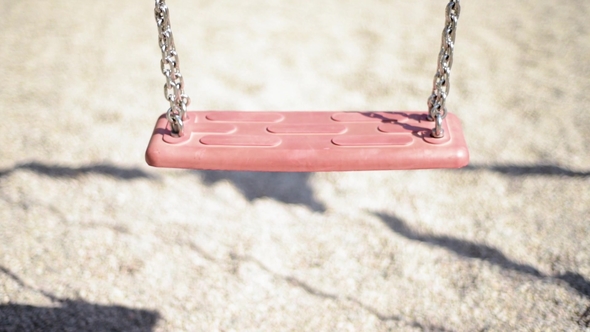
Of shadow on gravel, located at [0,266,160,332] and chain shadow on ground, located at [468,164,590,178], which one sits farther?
chain shadow on ground, located at [468,164,590,178]

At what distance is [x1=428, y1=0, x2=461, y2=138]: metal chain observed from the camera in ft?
5.41

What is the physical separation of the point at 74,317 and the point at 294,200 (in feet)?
4.07

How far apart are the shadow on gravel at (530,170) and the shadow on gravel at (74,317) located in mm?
1996

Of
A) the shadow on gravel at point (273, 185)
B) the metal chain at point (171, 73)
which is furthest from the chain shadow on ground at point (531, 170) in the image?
the metal chain at point (171, 73)

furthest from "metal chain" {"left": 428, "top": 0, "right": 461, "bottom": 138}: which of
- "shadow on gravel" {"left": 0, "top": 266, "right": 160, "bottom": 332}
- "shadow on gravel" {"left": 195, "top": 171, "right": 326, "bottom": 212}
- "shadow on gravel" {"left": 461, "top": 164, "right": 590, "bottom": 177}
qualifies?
"shadow on gravel" {"left": 0, "top": 266, "right": 160, "bottom": 332}

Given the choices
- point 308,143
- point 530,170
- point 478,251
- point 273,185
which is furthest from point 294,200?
point 530,170

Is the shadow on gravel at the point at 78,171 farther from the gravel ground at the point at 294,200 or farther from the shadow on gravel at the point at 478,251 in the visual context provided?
the shadow on gravel at the point at 478,251

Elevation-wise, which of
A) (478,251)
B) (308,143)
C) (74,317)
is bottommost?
Result: (478,251)

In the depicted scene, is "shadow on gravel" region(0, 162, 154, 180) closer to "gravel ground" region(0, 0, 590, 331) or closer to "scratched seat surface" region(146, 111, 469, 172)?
"gravel ground" region(0, 0, 590, 331)

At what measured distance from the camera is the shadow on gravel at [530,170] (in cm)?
295

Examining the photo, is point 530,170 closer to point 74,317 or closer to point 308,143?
point 308,143

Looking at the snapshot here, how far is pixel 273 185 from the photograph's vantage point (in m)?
2.98

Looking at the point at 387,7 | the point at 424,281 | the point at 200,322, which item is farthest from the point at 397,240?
the point at 387,7

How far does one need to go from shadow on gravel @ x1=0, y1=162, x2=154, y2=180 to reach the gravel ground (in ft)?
0.04
